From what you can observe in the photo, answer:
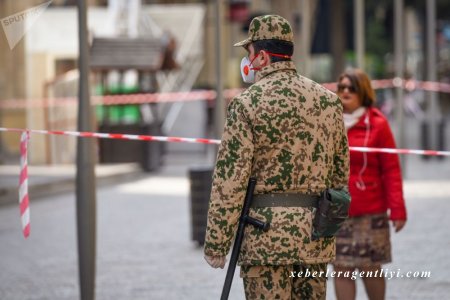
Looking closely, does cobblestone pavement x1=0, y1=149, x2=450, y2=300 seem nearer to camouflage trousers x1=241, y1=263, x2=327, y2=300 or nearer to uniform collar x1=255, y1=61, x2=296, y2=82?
camouflage trousers x1=241, y1=263, x2=327, y2=300

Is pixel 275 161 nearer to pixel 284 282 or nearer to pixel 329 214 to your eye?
pixel 329 214

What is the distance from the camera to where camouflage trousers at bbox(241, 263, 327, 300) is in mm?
6094

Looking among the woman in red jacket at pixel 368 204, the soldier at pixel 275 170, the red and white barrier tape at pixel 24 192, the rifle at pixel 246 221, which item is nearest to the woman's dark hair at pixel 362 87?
the woman in red jacket at pixel 368 204

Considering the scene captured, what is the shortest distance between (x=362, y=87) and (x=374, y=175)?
57 centimetres

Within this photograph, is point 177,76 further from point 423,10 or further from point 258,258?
point 258,258

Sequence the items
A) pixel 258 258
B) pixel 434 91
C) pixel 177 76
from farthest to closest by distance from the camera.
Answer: pixel 177 76 → pixel 434 91 → pixel 258 258

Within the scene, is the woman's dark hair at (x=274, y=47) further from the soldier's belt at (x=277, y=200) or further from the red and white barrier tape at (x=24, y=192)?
the red and white barrier tape at (x=24, y=192)

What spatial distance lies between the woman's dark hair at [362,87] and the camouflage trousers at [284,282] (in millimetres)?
2438

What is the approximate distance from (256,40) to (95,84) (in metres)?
22.2

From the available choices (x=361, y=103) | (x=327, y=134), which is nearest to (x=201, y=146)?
(x=361, y=103)

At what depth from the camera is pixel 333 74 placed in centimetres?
3841

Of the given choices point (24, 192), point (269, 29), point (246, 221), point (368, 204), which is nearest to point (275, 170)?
point (246, 221)

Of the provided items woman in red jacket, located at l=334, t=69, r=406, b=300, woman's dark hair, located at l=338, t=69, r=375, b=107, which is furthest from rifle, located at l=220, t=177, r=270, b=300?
woman's dark hair, located at l=338, t=69, r=375, b=107

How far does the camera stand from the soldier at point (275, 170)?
19.8 ft
